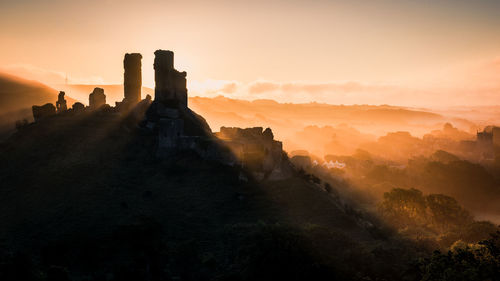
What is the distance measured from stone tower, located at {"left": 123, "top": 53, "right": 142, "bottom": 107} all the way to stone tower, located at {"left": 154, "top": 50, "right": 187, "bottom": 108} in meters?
6.00

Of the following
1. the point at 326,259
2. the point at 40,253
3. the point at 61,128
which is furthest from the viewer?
the point at 61,128

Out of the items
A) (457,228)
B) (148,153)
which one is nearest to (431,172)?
(457,228)

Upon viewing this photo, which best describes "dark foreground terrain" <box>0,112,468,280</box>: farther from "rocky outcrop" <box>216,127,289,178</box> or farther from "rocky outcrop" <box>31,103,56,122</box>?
"rocky outcrop" <box>31,103,56,122</box>

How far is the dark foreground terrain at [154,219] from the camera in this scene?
43.3 m

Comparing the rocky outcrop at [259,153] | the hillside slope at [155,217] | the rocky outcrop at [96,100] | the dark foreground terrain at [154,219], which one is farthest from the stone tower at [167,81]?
the rocky outcrop at [259,153]

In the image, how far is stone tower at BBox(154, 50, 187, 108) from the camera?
282ft

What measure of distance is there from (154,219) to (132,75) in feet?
143

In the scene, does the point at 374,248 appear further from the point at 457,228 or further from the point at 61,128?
the point at 61,128

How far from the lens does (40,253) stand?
5062 cm

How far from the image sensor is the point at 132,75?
3558 inches

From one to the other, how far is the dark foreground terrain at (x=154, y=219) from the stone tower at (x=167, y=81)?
30.1ft

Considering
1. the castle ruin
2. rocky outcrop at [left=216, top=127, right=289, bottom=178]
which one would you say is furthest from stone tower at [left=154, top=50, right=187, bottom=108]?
rocky outcrop at [left=216, top=127, right=289, bottom=178]

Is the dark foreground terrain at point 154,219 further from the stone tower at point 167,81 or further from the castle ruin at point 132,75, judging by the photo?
the stone tower at point 167,81

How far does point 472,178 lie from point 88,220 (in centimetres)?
9669
